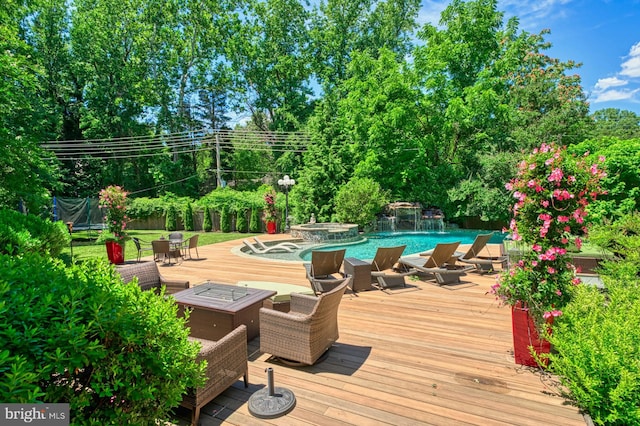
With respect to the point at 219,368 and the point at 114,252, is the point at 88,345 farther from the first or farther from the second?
the point at 114,252

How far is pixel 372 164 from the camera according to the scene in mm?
18547

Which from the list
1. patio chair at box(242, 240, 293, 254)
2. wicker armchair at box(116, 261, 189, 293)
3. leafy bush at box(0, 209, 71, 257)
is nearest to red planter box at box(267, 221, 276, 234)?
patio chair at box(242, 240, 293, 254)

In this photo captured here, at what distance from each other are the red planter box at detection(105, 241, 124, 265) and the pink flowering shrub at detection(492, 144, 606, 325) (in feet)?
31.1

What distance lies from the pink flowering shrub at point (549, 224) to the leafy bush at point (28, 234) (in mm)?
6016

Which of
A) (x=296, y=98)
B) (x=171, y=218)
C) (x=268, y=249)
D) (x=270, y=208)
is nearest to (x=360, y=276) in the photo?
(x=268, y=249)

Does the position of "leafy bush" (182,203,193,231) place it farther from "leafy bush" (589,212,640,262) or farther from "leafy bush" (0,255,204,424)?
"leafy bush" (589,212,640,262)

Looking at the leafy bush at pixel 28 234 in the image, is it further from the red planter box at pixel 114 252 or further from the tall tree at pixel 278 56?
the tall tree at pixel 278 56

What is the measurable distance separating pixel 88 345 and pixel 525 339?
3.58 meters

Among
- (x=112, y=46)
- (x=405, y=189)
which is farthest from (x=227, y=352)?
(x=112, y=46)

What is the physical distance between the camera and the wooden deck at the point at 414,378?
249cm

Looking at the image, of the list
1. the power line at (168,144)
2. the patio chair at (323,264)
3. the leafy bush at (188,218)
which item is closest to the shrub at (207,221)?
the leafy bush at (188,218)

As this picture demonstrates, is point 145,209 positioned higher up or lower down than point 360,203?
lower down

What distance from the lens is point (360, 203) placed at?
53.1ft

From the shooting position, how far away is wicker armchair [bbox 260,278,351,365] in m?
3.09
